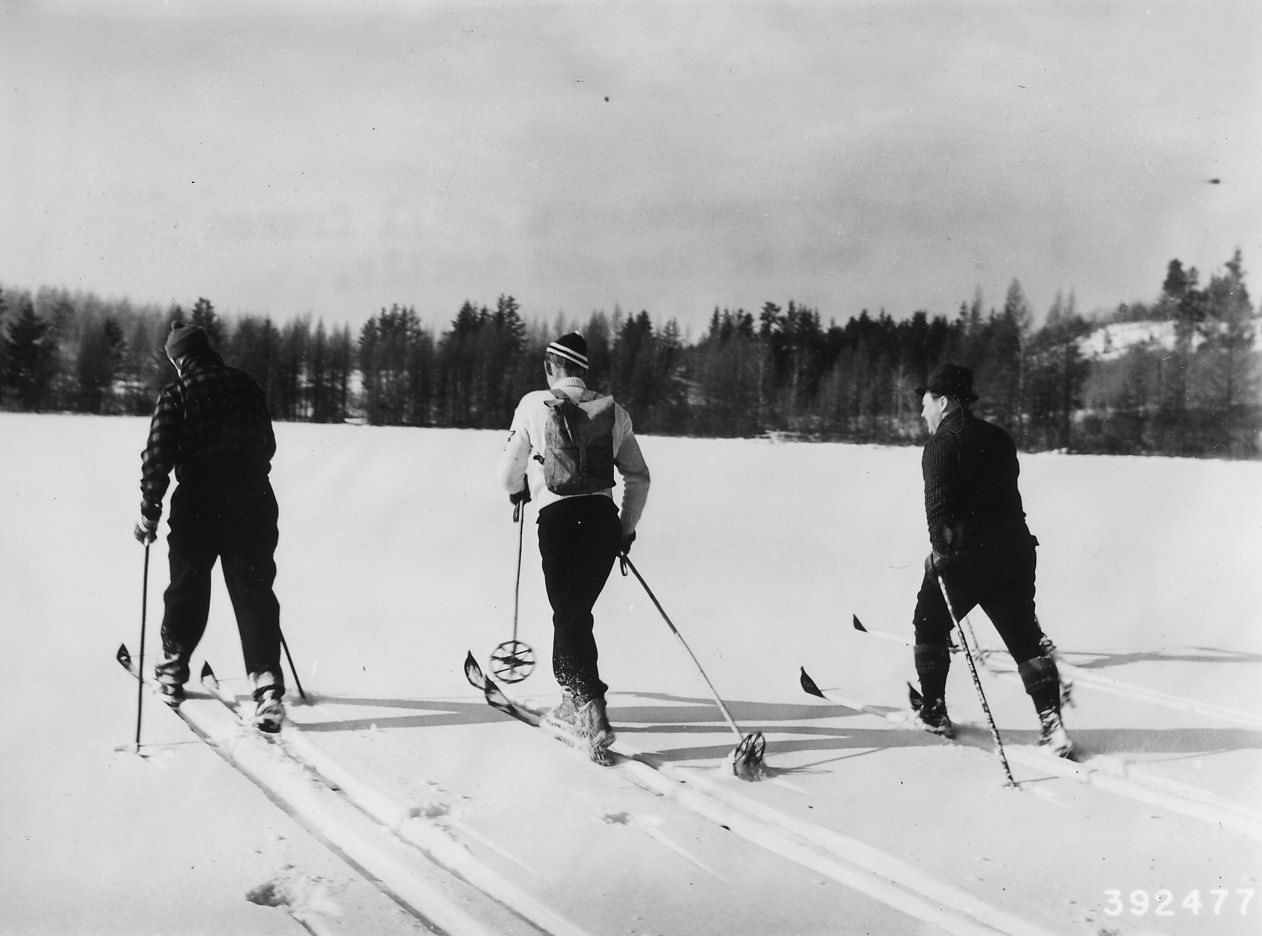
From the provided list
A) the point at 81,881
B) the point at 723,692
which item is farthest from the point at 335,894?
the point at 723,692

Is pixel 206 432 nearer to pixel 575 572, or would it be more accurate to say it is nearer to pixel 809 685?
pixel 575 572

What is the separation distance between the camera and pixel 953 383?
3307 millimetres

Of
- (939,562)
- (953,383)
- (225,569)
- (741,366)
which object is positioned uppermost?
(741,366)

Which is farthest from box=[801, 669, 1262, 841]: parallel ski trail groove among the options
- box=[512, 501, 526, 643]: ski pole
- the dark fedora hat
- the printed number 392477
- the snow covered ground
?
box=[512, 501, 526, 643]: ski pole

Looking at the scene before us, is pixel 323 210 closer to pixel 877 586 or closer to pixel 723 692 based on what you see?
pixel 723 692

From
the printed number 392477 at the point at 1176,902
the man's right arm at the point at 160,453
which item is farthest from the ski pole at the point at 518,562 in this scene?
the printed number 392477 at the point at 1176,902

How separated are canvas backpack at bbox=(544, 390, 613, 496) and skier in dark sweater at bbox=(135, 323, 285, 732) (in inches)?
45.3

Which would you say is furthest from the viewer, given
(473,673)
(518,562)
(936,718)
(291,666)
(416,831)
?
(518,562)

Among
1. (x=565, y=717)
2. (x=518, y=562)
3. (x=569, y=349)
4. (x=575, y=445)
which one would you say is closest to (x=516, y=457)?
(x=575, y=445)

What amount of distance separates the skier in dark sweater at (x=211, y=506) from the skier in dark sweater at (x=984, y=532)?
256 centimetres

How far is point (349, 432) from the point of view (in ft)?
13.6

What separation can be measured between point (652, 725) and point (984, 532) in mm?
1458

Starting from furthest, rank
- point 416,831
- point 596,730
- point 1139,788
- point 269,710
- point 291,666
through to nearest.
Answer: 1. point 291,666
2. point 269,710
3. point 596,730
4. point 1139,788
5. point 416,831

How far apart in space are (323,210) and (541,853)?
2.76 metres
